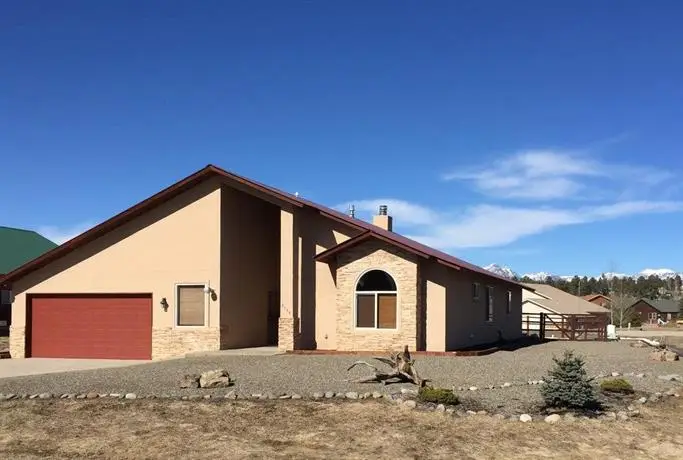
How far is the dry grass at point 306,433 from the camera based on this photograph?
9.45 metres

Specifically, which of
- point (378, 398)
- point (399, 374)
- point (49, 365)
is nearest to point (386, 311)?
point (399, 374)

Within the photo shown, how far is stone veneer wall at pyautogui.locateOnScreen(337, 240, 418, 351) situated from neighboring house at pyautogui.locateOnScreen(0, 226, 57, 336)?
23923 mm

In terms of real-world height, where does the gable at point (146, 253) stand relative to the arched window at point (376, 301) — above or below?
above

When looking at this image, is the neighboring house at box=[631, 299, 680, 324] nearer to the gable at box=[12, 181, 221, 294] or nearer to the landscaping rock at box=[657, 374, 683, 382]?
the gable at box=[12, 181, 221, 294]

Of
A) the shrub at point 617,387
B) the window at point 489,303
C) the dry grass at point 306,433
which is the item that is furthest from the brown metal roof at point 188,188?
the dry grass at point 306,433

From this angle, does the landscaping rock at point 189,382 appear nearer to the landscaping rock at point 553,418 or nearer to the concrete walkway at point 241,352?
the landscaping rock at point 553,418

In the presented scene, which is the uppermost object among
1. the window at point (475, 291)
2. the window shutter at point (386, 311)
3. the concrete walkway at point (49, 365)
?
the window at point (475, 291)

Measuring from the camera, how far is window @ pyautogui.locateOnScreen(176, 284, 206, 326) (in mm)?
23344

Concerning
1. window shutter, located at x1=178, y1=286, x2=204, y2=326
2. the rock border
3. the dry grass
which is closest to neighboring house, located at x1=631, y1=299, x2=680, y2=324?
window shutter, located at x1=178, y1=286, x2=204, y2=326

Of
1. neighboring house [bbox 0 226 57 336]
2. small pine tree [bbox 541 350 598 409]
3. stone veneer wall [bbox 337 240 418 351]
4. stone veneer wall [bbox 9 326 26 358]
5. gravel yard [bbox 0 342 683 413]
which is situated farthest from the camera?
neighboring house [bbox 0 226 57 336]

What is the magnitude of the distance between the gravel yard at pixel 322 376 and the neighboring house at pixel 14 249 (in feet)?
78.7

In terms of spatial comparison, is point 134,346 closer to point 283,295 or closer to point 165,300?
point 165,300

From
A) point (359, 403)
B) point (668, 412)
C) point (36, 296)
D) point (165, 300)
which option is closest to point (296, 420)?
point (359, 403)

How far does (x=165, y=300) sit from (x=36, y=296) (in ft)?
17.5
